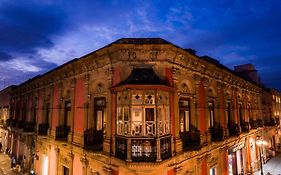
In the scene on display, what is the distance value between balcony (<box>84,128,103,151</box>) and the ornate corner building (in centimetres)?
5

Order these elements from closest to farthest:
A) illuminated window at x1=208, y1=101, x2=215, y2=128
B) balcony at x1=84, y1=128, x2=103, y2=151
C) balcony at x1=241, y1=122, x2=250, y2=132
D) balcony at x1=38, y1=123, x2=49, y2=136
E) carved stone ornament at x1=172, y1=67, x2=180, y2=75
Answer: carved stone ornament at x1=172, y1=67, x2=180, y2=75 < balcony at x1=84, y1=128, x2=103, y2=151 < illuminated window at x1=208, y1=101, x2=215, y2=128 < balcony at x1=38, y1=123, x2=49, y2=136 < balcony at x1=241, y1=122, x2=250, y2=132

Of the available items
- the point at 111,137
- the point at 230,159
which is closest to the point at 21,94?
the point at 111,137

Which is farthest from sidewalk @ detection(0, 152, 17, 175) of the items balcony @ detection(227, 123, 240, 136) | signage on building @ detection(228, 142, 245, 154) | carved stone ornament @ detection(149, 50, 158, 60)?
balcony @ detection(227, 123, 240, 136)

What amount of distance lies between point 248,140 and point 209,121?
352 inches

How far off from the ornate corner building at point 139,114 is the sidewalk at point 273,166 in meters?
2.97

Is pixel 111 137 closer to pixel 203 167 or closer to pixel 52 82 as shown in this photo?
pixel 203 167

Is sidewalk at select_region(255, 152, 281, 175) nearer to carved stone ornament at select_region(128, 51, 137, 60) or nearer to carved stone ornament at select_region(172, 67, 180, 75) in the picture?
carved stone ornament at select_region(172, 67, 180, 75)

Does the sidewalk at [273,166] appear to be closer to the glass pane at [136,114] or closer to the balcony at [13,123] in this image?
the glass pane at [136,114]

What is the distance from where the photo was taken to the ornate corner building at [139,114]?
27.4 feet

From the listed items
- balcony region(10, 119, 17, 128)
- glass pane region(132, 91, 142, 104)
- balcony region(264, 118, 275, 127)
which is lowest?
balcony region(264, 118, 275, 127)

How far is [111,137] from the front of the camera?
9.17 m

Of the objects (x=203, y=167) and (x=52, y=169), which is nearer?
(x=203, y=167)

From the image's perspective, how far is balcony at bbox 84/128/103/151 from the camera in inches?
390

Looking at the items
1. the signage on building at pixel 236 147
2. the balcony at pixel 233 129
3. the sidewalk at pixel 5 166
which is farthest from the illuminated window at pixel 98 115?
the sidewalk at pixel 5 166
